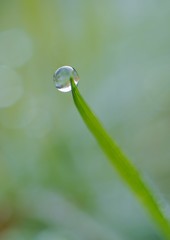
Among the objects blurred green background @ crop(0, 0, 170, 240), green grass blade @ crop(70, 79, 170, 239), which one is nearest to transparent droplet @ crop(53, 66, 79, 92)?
green grass blade @ crop(70, 79, 170, 239)

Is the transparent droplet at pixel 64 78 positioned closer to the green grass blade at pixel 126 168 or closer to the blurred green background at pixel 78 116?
the green grass blade at pixel 126 168

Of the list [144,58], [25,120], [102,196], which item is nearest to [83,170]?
[102,196]

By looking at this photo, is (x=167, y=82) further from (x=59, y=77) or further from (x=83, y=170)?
(x=59, y=77)

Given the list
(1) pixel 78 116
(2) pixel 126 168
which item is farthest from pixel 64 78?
(1) pixel 78 116

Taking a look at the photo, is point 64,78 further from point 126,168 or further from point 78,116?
point 78,116

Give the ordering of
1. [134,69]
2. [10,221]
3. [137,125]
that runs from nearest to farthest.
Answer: [10,221] < [137,125] < [134,69]

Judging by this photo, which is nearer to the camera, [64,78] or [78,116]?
[64,78]

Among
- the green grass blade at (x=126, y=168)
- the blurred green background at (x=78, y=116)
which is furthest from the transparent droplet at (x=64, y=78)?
the blurred green background at (x=78, y=116)
